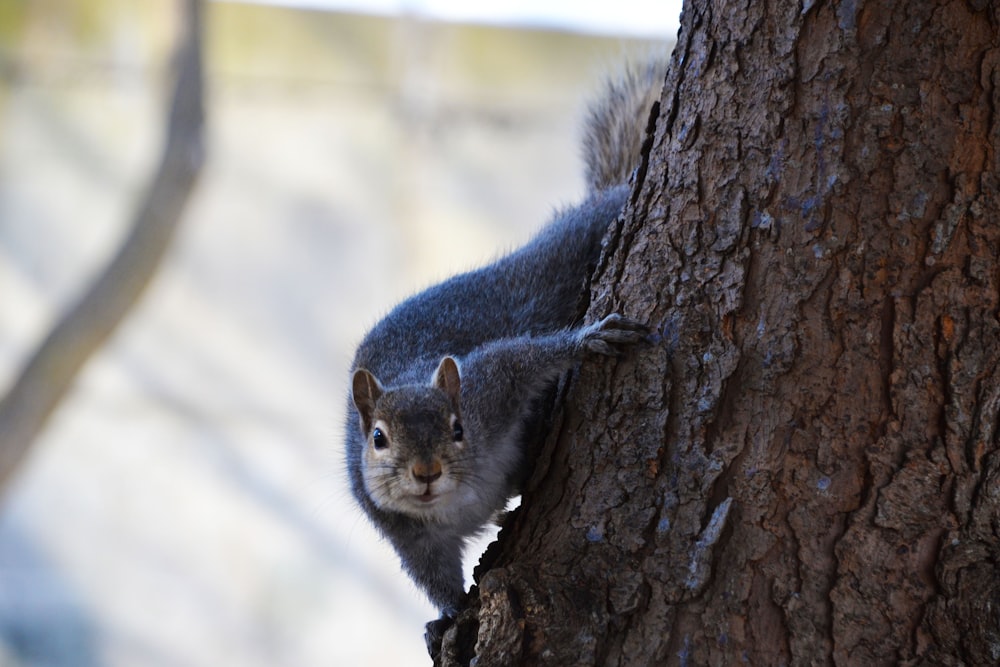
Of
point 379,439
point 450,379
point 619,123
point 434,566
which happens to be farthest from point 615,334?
point 619,123

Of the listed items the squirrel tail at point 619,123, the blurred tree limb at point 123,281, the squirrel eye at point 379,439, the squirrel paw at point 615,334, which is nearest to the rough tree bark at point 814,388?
the squirrel paw at point 615,334

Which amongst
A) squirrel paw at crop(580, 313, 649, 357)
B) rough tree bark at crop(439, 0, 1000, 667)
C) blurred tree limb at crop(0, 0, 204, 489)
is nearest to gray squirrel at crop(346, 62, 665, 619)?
squirrel paw at crop(580, 313, 649, 357)

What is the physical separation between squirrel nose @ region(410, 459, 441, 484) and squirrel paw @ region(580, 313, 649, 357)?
0.36m

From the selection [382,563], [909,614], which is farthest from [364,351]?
[382,563]

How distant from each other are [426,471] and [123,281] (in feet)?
8.50

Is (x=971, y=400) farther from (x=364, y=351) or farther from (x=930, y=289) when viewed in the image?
(x=364, y=351)

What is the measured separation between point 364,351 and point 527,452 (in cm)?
47

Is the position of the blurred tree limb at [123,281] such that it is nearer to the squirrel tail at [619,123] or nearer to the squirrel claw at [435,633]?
the squirrel tail at [619,123]

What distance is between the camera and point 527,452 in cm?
189

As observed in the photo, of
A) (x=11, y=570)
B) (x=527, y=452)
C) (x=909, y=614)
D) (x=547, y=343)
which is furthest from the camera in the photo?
(x=11, y=570)

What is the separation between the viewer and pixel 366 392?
188cm

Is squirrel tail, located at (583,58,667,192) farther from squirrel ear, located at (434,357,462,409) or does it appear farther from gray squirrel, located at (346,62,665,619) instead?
squirrel ear, located at (434,357,462,409)

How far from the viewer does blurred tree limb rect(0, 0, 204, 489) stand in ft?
12.7

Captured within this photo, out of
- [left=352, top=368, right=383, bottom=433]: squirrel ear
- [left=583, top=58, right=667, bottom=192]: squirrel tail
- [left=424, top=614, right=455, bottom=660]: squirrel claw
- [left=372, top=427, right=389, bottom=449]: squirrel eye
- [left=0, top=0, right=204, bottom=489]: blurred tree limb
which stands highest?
[left=0, top=0, right=204, bottom=489]: blurred tree limb
